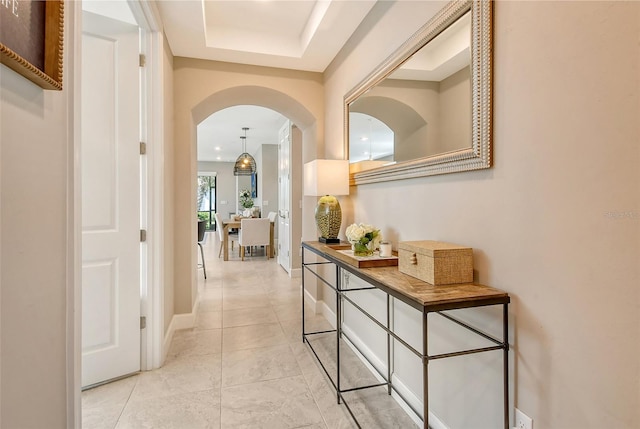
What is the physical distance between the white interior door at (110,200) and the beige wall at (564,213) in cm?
208

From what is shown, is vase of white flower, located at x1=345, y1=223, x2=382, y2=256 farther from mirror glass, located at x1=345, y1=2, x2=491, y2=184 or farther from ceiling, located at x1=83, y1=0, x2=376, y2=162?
ceiling, located at x1=83, y1=0, x2=376, y2=162

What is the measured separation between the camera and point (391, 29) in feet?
6.71

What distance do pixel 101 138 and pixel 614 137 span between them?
2.54 m

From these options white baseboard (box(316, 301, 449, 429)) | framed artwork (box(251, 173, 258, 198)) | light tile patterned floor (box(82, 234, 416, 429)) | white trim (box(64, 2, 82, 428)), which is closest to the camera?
white trim (box(64, 2, 82, 428))

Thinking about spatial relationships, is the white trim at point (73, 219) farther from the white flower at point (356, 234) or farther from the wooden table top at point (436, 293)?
the white flower at point (356, 234)

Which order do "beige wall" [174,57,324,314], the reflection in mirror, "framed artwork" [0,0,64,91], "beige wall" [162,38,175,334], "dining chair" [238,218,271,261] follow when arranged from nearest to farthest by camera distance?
"framed artwork" [0,0,64,91]
the reflection in mirror
"beige wall" [162,38,175,334]
"beige wall" [174,57,324,314]
"dining chair" [238,218,271,261]

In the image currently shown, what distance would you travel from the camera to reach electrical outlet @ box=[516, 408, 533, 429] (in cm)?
115

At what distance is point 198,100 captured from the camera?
3.04 meters

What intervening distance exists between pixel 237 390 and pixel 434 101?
6.79 ft

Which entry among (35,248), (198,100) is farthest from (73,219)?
(198,100)

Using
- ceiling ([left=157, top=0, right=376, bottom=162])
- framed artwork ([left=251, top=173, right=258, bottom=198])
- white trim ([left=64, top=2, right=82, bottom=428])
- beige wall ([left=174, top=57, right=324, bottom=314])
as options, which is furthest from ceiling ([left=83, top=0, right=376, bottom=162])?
framed artwork ([left=251, top=173, right=258, bottom=198])

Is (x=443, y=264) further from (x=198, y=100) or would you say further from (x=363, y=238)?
(x=198, y=100)

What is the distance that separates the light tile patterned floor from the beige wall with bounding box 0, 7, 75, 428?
3.40ft

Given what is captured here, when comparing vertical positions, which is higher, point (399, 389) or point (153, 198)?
point (153, 198)
